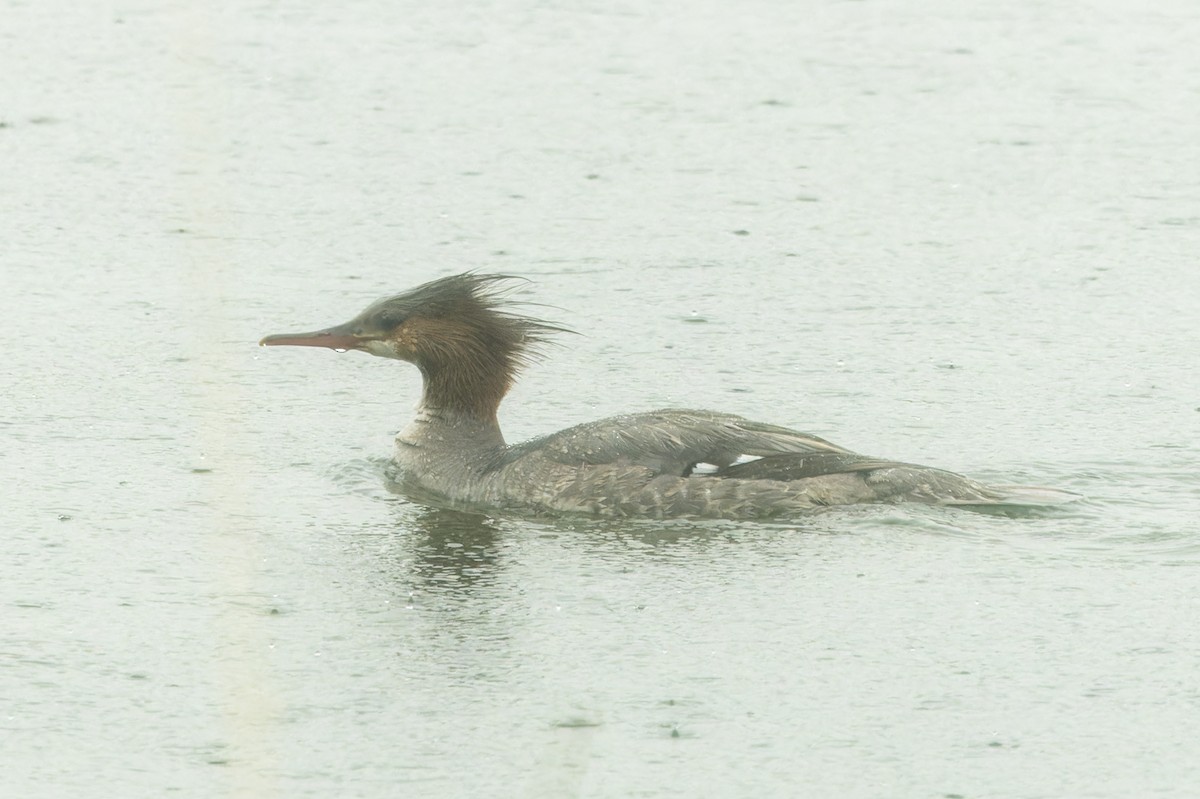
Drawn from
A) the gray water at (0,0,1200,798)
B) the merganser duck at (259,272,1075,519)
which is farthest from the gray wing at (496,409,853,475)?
the gray water at (0,0,1200,798)

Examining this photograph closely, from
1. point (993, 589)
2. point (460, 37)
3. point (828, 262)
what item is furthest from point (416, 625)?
point (460, 37)

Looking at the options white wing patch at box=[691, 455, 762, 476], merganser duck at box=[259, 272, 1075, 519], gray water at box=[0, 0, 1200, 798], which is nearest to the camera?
gray water at box=[0, 0, 1200, 798]

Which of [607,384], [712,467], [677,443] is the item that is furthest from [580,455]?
[607,384]

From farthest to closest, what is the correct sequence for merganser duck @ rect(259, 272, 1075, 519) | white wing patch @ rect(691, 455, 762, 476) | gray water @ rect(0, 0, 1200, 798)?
white wing patch @ rect(691, 455, 762, 476)
merganser duck @ rect(259, 272, 1075, 519)
gray water @ rect(0, 0, 1200, 798)

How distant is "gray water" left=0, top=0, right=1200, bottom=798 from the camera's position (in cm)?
546

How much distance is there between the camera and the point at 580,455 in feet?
24.5

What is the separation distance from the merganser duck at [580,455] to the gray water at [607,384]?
0.14 meters

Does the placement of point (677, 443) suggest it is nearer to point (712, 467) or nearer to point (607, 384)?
point (712, 467)

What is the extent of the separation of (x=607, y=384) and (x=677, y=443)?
1269mm

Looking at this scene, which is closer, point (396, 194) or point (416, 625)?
point (416, 625)

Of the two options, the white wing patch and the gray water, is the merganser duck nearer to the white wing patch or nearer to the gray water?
the white wing patch

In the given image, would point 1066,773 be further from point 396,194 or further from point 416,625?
point 396,194

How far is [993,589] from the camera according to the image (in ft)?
21.4

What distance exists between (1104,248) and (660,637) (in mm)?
4779
